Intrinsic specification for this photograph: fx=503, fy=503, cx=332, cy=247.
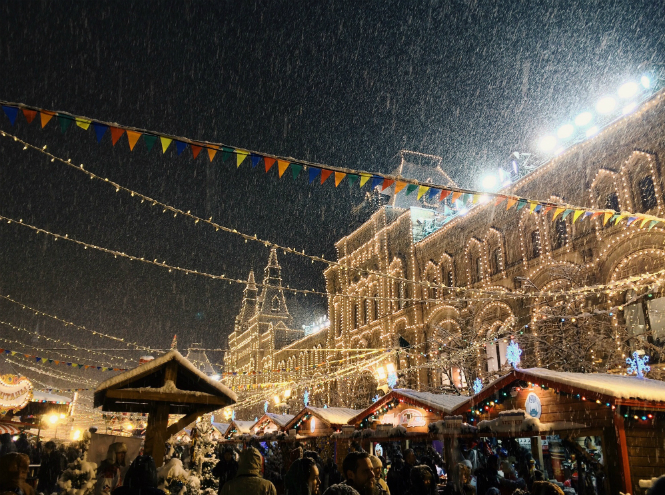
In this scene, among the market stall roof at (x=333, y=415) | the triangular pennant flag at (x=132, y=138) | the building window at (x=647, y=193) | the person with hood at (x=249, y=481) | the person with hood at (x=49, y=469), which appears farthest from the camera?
the market stall roof at (x=333, y=415)

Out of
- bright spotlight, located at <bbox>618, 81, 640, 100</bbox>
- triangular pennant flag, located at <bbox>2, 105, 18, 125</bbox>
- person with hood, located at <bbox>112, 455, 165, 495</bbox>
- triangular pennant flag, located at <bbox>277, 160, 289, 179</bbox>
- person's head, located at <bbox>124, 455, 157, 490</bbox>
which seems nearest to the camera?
person with hood, located at <bbox>112, 455, 165, 495</bbox>

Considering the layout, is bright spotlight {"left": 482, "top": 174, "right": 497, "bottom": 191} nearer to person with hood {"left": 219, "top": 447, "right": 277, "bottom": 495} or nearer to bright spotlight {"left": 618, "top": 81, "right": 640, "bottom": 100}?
bright spotlight {"left": 618, "top": 81, "right": 640, "bottom": 100}

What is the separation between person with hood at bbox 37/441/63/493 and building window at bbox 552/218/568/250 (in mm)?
18966

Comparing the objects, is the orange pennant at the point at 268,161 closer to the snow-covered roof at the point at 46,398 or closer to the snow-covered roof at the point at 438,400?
the snow-covered roof at the point at 438,400

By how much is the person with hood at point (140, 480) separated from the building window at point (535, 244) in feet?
65.6

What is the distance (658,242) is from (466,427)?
944cm

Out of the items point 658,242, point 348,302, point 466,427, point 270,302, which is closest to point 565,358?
point 658,242

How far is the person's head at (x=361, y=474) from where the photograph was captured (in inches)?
170

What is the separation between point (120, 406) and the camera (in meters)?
9.28

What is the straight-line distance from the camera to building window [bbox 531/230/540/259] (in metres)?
21.7

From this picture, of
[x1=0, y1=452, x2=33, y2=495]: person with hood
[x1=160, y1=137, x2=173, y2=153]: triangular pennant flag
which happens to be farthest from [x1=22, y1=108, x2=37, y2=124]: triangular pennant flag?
[x1=0, y1=452, x2=33, y2=495]: person with hood

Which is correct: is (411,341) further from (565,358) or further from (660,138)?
(660,138)

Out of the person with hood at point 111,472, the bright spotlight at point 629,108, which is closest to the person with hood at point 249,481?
the person with hood at point 111,472

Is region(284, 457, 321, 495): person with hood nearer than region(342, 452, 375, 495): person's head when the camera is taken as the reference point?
No
